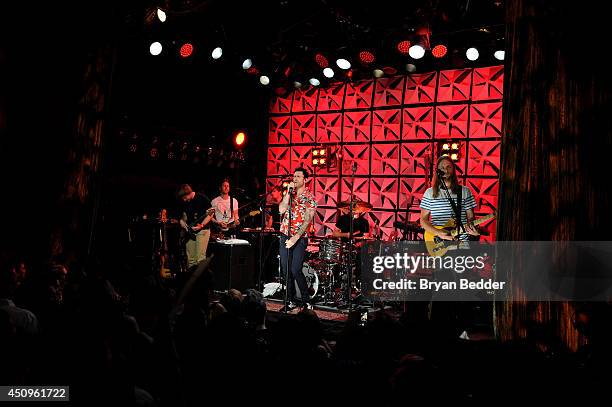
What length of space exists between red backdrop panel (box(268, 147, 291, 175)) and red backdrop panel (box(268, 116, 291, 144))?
0.21 metres

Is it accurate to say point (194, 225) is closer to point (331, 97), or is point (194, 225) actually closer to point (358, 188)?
point (358, 188)

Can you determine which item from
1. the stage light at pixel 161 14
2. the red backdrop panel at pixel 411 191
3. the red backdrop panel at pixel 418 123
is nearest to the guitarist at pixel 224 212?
the stage light at pixel 161 14

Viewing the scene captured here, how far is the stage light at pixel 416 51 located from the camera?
10.6m

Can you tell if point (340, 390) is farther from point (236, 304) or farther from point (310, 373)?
point (236, 304)

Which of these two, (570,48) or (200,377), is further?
(570,48)

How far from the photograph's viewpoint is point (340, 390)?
272cm

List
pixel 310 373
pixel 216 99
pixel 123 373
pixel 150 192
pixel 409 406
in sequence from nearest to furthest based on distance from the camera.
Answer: pixel 409 406 → pixel 123 373 → pixel 310 373 → pixel 150 192 → pixel 216 99

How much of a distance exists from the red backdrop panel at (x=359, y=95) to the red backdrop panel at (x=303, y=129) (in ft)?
3.35

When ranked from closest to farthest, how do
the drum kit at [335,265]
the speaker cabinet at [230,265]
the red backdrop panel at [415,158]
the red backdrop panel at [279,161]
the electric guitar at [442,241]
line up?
the electric guitar at [442,241], the drum kit at [335,265], the speaker cabinet at [230,265], the red backdrop panel at [415,158], the red backdrop panel at [279,161]

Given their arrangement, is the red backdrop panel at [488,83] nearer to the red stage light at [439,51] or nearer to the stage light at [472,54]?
the stage light at [472,54]

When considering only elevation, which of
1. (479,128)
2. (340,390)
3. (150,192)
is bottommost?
(340,390)

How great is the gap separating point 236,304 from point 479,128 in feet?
29.9

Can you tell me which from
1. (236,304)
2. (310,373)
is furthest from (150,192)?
(310,373)

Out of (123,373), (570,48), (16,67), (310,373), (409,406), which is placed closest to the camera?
(409,406)
